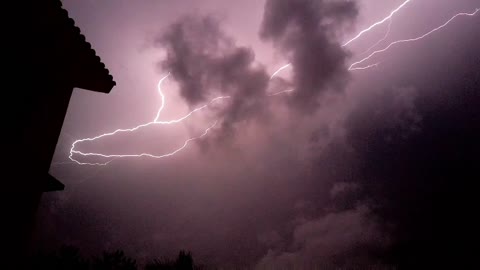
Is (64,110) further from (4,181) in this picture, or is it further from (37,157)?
(4,181)

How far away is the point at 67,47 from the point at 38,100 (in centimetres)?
83

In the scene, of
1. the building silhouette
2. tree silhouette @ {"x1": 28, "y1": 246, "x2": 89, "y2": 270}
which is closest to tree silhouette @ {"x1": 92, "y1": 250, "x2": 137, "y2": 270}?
tree silhouette @ {"x1": 28, "y1": 246, "x2": 89, "y2": 270}

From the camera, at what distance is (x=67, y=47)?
4066mm

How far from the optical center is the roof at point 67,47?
3.64 meters

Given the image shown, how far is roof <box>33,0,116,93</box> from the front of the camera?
364 cm

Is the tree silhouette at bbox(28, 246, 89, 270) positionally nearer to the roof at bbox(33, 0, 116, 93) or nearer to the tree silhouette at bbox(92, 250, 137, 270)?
the tree silhouette at bbox(92, 250, 137, 270)

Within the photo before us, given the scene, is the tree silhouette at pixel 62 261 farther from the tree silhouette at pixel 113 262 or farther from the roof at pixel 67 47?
the roof at pixel 67 47

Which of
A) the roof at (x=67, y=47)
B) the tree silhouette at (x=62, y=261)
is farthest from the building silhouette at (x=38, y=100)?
the tree silhouette at (x=62, y=261)

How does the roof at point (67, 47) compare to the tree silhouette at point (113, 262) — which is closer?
the roof at point (67, 47)

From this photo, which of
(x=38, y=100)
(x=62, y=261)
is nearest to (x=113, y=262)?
(x=62, y=261)

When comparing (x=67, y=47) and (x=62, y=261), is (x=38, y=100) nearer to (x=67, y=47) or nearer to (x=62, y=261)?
(x=67, y=47)

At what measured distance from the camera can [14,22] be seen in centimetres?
358

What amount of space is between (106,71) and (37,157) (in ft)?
5.33

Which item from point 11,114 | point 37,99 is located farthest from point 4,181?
point 37,99
